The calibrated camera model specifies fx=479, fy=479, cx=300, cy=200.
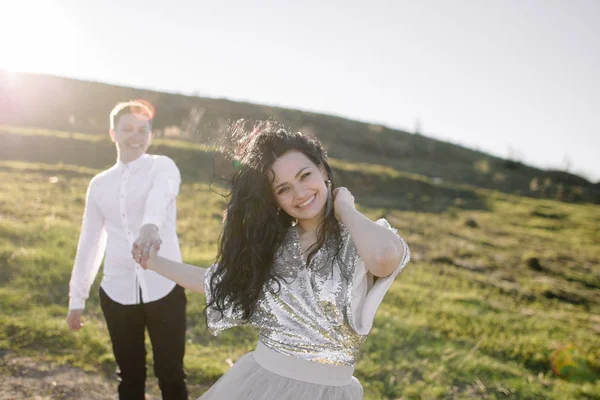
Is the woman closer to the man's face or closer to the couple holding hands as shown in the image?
the couple holding hands

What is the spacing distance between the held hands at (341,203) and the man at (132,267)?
4.79 feet

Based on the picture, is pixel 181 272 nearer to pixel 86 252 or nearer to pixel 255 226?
pixel 255 226

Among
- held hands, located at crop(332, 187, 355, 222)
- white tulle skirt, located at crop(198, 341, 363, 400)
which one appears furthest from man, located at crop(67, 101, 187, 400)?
held hands, located at crop(332, 187, 355, 222)

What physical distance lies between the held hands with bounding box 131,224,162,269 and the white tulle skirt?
0.88m

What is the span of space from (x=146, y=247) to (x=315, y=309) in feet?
3.88

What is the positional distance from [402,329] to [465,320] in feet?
4.93

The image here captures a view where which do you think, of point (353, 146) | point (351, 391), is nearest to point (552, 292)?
point (351, 391)

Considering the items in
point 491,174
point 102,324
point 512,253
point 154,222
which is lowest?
point 102,324

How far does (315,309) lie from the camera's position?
7.35ft

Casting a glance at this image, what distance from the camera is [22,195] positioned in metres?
10.9

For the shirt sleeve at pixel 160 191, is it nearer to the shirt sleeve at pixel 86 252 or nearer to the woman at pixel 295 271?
the shirt sleeve at pixel 86 252

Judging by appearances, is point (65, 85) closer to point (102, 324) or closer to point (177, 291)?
point (102, 324)

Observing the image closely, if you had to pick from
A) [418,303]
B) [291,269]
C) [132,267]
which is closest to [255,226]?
[291,269]

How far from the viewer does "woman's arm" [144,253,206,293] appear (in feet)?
8.75
